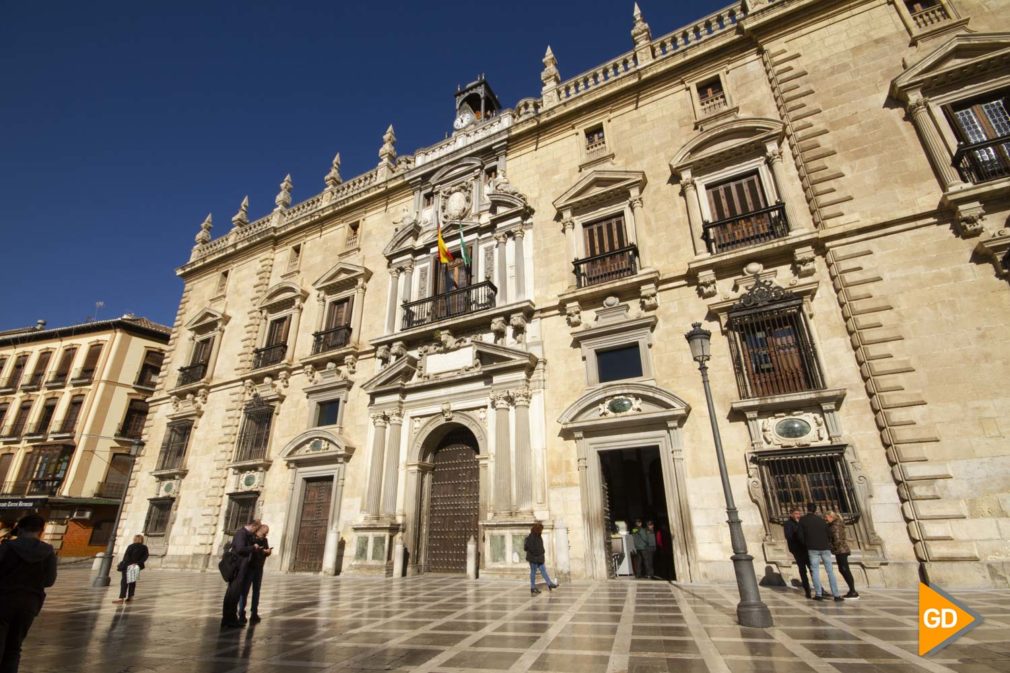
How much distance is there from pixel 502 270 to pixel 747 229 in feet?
22.1

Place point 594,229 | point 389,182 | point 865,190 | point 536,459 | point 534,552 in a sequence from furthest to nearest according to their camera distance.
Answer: point 389,182 < point 594,229 < point 536,459 < point 865,190 < point 534,552

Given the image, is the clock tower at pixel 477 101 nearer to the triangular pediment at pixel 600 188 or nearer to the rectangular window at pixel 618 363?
the triangular pediment at pixel 600 188

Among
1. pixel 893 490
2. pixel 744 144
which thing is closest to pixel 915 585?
pixel 893 490

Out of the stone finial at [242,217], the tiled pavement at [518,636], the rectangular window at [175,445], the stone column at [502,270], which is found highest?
the stone finial at [242,217]

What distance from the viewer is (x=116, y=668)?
14.0 feet

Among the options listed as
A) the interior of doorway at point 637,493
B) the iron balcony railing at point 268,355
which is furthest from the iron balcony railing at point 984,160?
the iron balcony railing at point 268,355

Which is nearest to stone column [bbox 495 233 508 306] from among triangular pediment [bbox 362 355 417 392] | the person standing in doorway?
triangular pediment [bbox 362 355 417 392]

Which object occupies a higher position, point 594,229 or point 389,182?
point 389,182

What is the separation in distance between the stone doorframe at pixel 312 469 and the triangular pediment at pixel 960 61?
17.2m

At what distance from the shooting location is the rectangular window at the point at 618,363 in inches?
463

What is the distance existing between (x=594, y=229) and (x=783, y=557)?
919cm

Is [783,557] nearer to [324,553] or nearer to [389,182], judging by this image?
[324,553]

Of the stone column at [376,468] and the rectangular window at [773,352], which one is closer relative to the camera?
the rectangular window at [773,352]

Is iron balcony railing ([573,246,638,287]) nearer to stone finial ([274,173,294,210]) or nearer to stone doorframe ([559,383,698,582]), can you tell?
stone doorframe ([559,383,698,582])
